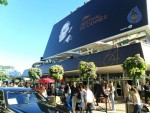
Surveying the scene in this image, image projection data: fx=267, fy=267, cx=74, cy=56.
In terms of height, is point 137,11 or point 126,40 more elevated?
point 137,11

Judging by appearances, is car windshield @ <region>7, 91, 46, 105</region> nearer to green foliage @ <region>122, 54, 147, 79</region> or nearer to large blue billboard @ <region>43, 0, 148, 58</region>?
green foliage @ <region>122, 54, 147, 79</region>

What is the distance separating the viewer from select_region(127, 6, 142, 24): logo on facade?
26.0m

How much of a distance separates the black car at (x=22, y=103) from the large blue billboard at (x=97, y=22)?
18.2m

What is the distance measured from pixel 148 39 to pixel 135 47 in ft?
21.5

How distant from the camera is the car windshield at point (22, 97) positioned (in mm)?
8500

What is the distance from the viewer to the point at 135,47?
22.3 metres

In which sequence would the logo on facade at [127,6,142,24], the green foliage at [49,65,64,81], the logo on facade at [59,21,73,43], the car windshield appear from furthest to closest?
the logo on facade at [59,21,73,43], the green foliage at [49,65,64,81], the logo on facade at [127,6,142,24], the car windshield

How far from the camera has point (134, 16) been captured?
87.1 ft

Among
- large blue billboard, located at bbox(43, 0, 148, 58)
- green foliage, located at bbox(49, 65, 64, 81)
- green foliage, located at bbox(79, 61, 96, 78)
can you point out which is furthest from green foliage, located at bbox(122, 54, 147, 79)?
green foliage, located at bbox(49, 65, 64, 81)

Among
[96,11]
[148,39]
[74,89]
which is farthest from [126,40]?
[74,89]

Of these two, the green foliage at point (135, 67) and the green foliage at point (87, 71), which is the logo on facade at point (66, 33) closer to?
the green foliage at point (87, 71)

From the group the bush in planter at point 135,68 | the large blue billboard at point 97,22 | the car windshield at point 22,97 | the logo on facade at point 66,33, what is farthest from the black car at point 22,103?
the logo on facade at point 66,33

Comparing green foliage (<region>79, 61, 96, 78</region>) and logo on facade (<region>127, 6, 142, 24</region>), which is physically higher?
logo on facade (<region>127, 6, 142, 24</region>)

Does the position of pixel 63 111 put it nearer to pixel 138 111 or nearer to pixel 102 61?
pixel 138 111
